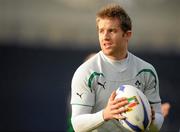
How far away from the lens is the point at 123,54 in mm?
5973

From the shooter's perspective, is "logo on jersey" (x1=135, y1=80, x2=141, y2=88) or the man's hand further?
"logo on jersey" (x1=135, y1=80, x2=141, y2=88)

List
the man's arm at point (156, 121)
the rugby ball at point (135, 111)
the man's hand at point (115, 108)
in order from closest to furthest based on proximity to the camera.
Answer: the man's hand at point (115, 108) → the rugby ball at point (135, 111) → the man's arm at point (156, 121)

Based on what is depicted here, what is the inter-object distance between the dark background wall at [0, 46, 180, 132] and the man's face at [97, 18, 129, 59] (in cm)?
776

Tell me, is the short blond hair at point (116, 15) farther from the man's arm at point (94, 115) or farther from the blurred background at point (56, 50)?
the blurred background at point (56, 50)

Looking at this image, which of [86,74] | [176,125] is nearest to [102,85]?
[86,74]

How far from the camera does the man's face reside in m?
5.71

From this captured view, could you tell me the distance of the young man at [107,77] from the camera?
570 centimetres

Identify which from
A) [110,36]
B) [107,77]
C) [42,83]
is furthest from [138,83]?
[42,83]

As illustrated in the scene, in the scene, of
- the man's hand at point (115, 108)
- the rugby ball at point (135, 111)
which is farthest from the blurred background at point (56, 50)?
the man's hand at point (115, 108)

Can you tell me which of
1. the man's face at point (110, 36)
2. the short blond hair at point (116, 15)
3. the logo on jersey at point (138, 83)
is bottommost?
the logo on jersey at point (138, 83)

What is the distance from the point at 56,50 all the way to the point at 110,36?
28.9 feet

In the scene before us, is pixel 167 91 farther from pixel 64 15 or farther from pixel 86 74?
pixel 86 74

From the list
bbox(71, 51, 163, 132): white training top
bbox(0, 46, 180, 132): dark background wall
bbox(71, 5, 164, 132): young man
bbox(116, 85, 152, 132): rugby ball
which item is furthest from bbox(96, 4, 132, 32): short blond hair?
bbox(0, 46, 180, 132): dark background wall

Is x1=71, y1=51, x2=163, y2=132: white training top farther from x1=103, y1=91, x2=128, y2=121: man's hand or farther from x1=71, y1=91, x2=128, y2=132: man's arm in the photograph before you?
x1=103, y1=91, x2=128, y2=121: man's hand
